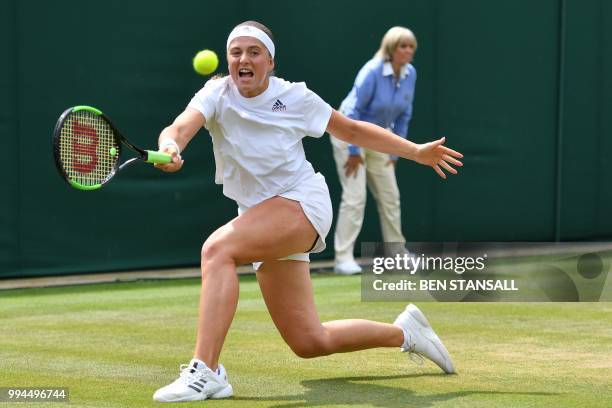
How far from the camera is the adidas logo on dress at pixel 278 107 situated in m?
5.39

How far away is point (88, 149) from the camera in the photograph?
4.99m

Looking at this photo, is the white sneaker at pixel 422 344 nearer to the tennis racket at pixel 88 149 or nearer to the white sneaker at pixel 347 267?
the tennis racket at pixel 88 149

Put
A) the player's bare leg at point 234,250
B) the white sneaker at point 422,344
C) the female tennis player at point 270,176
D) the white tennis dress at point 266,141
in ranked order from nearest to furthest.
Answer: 1. the player's bare leg at point 234,250
2. the female tennis player at point 270,176
3. the white tennis dress at point 266,141
4. the white sneaker at point 422,344

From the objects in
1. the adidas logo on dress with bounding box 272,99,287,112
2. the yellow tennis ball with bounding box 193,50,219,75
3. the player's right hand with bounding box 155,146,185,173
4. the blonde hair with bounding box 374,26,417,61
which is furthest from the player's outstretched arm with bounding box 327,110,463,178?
the blonde hair with bounding box 374,26,417,61

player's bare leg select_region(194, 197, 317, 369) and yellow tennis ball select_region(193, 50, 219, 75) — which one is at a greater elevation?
yellow tennis ball select_region(193, 50, 219, 75)

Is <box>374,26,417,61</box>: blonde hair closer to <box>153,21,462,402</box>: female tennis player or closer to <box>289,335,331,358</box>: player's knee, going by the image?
<box>153,21,462,402</box>: female tennis player

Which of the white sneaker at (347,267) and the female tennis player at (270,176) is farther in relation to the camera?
the white sneaker at (347,267)

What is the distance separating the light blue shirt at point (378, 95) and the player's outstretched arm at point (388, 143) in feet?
14.9

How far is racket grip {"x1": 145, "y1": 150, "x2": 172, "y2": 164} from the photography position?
4762 mm

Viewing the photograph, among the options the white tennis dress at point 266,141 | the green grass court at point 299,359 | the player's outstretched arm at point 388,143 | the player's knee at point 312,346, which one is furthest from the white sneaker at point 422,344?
the player's outstretched arm at point 388,143

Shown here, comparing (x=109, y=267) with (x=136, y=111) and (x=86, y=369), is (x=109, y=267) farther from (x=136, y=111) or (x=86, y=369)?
(x=86, y=369)

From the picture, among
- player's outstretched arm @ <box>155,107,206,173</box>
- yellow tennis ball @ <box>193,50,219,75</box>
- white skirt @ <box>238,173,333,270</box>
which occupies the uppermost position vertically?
yellow tennis ball @ <box>193,50,219,75</box>

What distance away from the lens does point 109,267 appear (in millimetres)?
10125

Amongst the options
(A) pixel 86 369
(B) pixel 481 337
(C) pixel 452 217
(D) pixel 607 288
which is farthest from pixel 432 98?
(A) pixel 86 369
